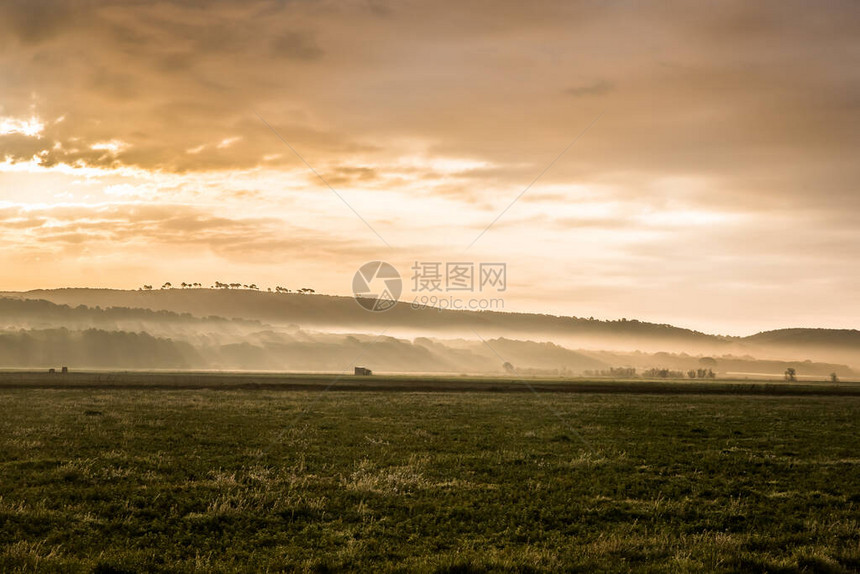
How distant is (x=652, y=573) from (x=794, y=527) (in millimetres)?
6519

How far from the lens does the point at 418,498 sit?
1827cm

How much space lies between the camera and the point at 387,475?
21094 millimetres

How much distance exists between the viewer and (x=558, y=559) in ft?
42.9

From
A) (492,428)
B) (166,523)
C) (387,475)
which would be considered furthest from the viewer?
(492,428)

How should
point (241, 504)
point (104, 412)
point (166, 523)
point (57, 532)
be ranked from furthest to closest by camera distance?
point (104, 412)
point (241, 504)
point (166, 523)
point (57, 532)

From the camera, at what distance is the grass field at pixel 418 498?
43.0 feet

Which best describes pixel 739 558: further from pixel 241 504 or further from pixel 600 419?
pixel 600 419

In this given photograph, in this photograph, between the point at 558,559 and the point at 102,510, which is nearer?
the point at 558,559

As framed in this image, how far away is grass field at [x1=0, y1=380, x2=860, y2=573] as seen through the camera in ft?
43.0

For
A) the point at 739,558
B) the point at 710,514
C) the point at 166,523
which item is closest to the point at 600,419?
the point at 710,514

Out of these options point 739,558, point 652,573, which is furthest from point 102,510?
point 739,558

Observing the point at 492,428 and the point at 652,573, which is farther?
the point at 492,428

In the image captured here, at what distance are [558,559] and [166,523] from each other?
9.56m

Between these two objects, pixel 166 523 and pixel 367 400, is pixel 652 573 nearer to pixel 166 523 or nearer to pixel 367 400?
pixel 166 523
